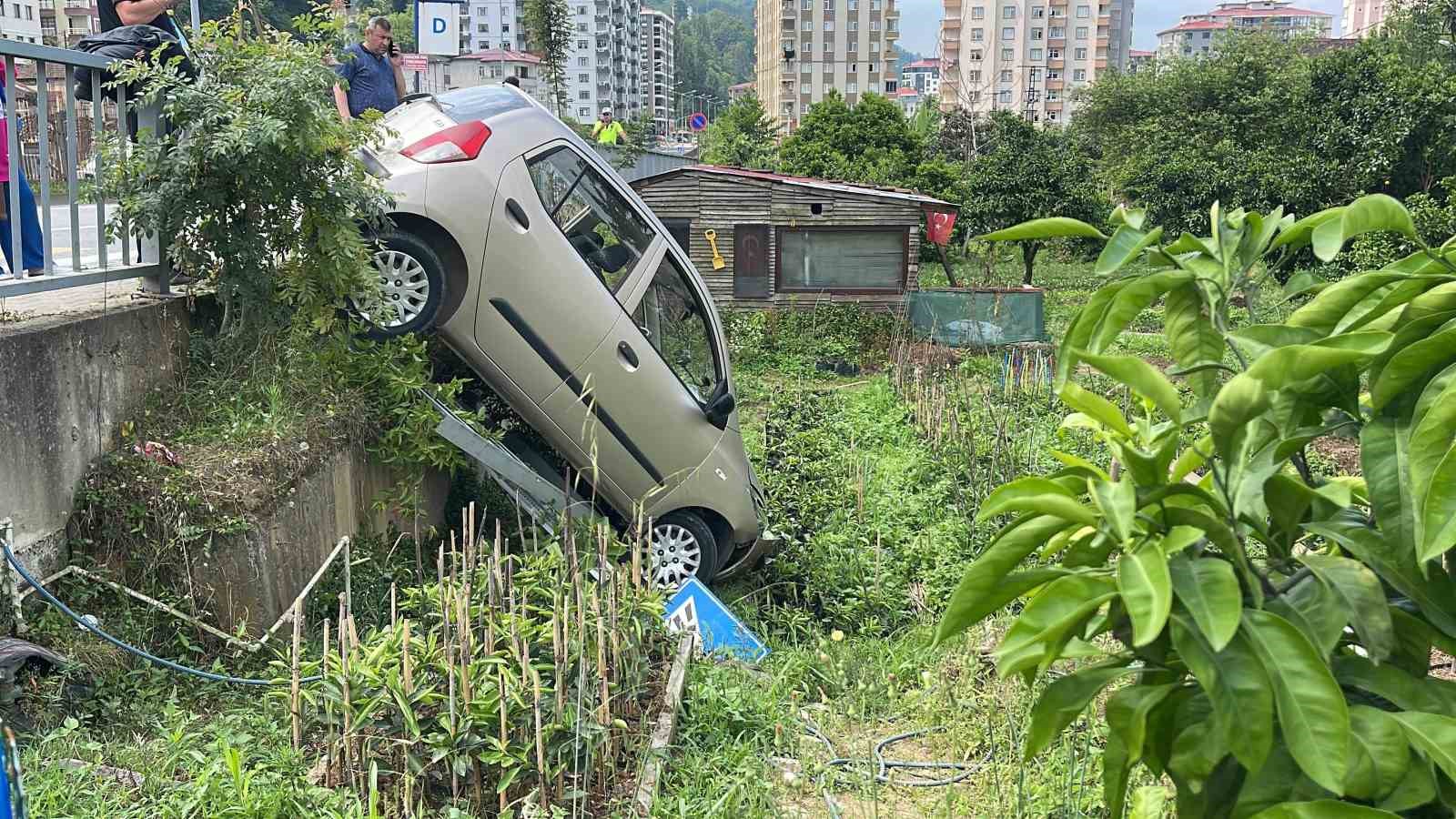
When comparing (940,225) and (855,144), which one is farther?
(855,144)

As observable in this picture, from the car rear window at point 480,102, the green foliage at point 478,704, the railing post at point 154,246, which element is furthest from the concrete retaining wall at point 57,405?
the car rear window at point 480,102

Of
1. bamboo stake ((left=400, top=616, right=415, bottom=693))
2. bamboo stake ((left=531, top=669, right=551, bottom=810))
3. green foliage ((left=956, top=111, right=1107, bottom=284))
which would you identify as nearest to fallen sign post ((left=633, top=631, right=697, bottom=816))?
bamboo stake ((left=531, top=669, right=551, bottom=810))

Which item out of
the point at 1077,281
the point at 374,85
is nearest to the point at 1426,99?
the point at 1077,281

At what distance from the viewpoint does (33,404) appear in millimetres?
5090

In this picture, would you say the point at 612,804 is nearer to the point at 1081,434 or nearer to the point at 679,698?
the point at 679,698

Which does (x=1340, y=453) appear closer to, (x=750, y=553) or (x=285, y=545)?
(x=750, y=553)

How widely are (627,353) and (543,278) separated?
0.72m

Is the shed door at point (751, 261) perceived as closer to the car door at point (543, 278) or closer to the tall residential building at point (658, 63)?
the car door at point (543, 278)

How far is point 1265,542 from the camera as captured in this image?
6.11ft

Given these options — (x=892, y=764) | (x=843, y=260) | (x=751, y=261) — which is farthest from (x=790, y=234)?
(x=892, y=764)

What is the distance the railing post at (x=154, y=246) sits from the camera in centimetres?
623

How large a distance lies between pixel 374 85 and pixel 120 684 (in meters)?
5.79

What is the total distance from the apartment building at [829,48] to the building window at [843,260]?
95562mm

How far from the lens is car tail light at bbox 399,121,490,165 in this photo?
23.1 feet
